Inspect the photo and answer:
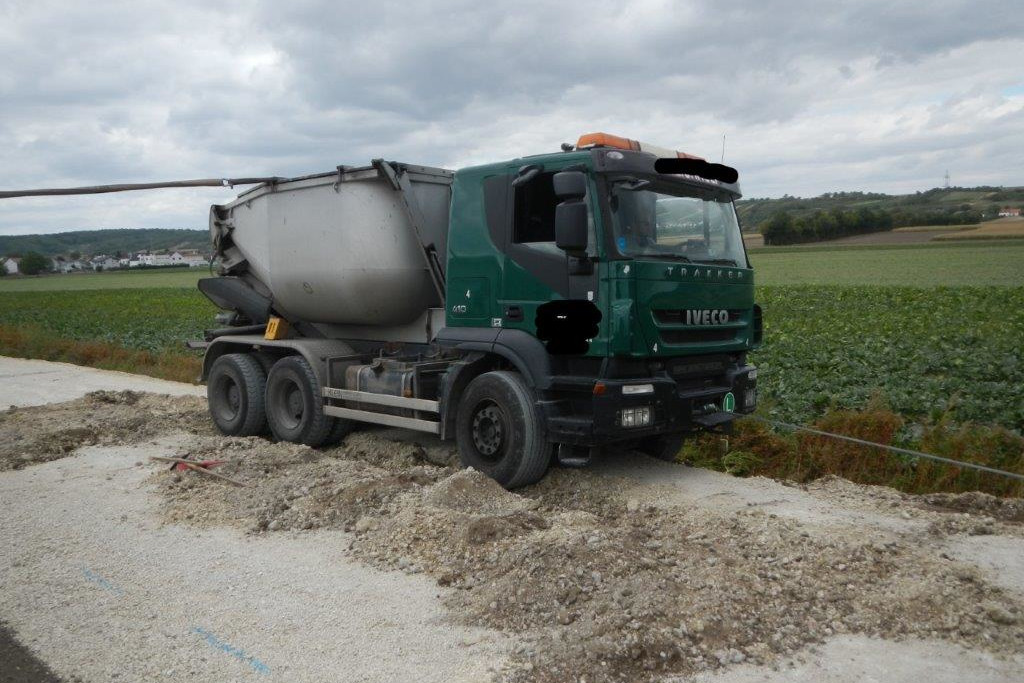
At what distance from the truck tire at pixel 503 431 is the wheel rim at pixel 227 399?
401 cm

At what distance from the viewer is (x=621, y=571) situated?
4.92m

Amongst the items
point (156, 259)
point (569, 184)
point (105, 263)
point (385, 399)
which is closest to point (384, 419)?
point (385, 399)

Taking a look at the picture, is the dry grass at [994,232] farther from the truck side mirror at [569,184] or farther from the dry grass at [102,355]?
the truck side mirror at [569,184]

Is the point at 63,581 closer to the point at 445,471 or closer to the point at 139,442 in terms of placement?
the point at 445,471

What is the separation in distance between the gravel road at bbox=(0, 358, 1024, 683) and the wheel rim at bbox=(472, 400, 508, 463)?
45cm

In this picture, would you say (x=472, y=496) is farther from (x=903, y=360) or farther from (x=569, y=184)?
(x=903, y=360)

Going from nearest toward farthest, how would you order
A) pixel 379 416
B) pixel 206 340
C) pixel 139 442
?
pixel 379 416 < pixel 139 442 < pixel 206 340

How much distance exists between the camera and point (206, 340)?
1105 centimetres

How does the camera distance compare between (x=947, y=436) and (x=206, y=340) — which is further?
(x=206, y=340)

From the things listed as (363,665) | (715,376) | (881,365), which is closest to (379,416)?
(715,376)

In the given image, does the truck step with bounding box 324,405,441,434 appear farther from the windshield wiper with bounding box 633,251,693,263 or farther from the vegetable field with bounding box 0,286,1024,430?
the vegetable field with bounding box 0,286,1024,430

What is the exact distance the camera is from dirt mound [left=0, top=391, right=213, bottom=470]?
885 cm

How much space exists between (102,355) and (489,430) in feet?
50.2

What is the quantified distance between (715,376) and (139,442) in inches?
249
